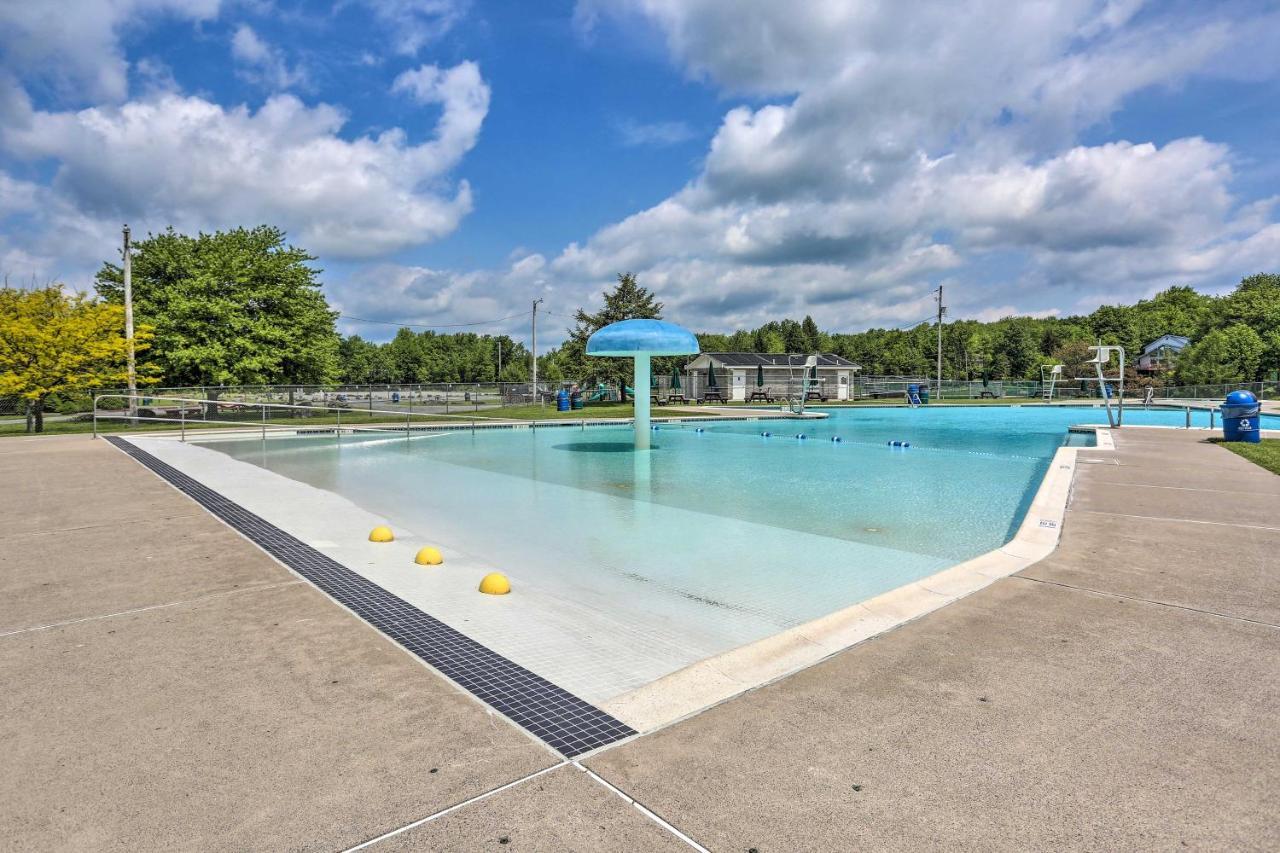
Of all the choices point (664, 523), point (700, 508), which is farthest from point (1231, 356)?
point (664, 523)

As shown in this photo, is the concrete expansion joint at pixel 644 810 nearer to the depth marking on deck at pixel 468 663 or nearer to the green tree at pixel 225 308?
the depth marking on deck at pixel 468 663

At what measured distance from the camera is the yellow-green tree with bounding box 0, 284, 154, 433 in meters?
22.5

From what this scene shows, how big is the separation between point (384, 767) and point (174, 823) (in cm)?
73

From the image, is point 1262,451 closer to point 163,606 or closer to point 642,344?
point 642,344

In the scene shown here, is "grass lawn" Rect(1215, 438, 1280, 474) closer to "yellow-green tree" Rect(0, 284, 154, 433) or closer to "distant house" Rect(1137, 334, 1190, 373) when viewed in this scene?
"yellow-green tree" Rect(0, 284, 154, 433)

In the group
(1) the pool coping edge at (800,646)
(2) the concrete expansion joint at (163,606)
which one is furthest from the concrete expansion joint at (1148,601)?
(2) the concrete expansion joint at (163,606)

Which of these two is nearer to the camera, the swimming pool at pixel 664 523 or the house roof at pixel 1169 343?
the swimming pool at pixel 664 523

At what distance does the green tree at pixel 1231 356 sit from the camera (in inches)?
2076

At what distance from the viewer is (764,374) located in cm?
5803

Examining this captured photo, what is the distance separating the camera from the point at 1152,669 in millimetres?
3787

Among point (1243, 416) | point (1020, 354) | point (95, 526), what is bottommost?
point (95, 526)

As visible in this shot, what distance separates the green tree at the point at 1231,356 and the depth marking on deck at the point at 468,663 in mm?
66543

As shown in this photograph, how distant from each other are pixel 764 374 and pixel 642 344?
138 ft

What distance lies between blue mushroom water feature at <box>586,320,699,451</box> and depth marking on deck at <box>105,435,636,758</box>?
459 inches
